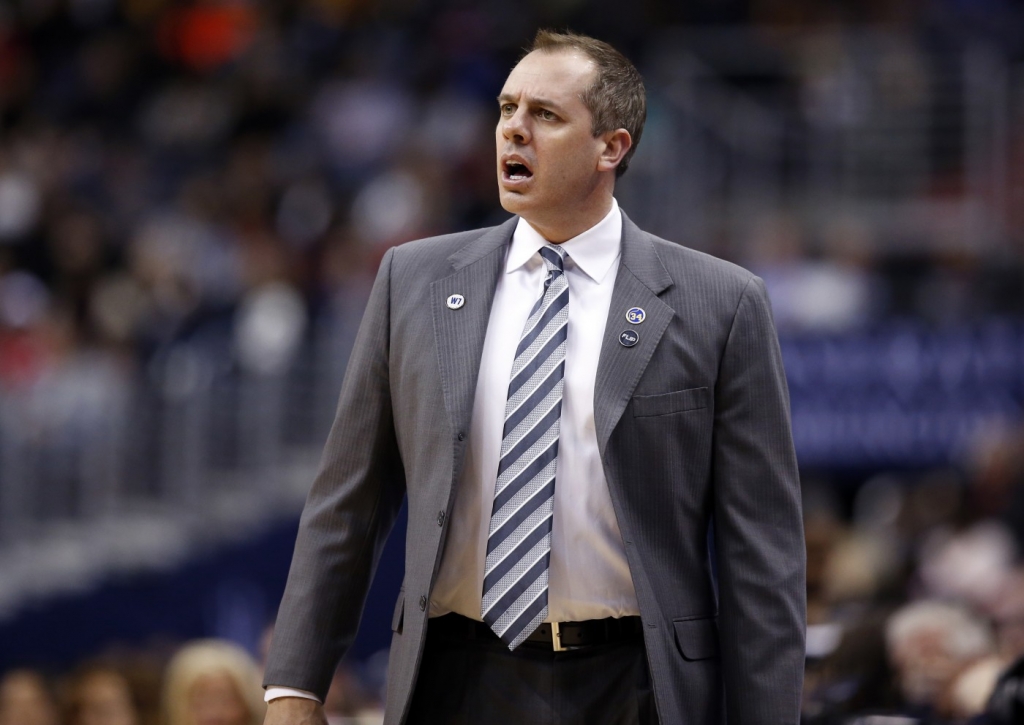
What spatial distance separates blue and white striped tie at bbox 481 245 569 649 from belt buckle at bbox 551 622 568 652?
48mm

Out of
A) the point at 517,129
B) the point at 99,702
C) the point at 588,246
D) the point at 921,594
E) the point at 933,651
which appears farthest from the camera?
the point at 921,594

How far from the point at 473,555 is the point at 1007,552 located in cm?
591

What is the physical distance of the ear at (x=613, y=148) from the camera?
320cm

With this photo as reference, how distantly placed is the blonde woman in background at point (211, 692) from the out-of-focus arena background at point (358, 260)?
64cm

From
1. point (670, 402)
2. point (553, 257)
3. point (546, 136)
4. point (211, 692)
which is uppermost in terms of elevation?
point (546, 136)

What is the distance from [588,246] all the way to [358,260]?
7516 mm

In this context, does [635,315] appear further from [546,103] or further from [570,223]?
[546,103]

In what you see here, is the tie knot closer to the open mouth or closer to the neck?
the neck

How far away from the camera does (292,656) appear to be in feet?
9.90

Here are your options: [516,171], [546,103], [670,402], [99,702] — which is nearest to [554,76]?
[546,103]

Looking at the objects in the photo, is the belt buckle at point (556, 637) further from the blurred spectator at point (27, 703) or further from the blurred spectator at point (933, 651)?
the blurred spectator at point (27, 703)

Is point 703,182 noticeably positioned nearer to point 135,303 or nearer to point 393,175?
point 393,175

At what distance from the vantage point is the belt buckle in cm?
300

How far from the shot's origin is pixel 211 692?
550cm
